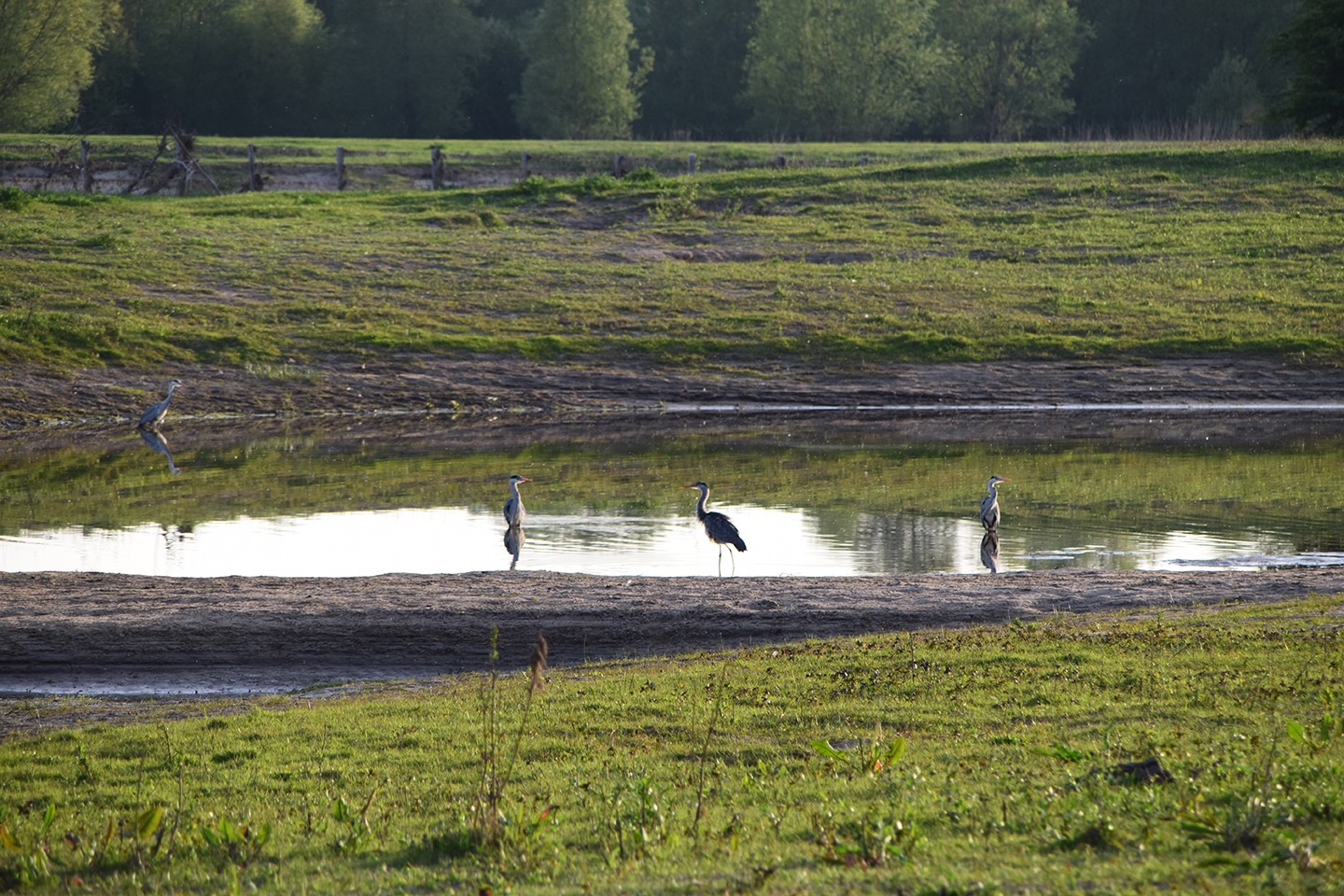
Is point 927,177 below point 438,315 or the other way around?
the other way around

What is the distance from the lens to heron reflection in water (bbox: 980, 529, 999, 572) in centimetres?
1739

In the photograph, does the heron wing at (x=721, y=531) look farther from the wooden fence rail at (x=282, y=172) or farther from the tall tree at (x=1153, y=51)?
the tall tree at (x=1153, y=51)

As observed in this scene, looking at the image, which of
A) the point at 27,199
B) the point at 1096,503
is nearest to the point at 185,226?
the point at 27,199

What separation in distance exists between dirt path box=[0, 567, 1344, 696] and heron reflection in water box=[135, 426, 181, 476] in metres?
9.23

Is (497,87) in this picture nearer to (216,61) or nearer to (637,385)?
(216,61)

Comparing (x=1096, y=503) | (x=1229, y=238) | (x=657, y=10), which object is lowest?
(x=1096, y=503)

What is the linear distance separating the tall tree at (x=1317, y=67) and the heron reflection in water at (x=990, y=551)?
137ft

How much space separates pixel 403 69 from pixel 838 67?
27425mm

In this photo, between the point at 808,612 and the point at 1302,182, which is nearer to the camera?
the point at 808,612

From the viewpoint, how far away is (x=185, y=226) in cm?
4209

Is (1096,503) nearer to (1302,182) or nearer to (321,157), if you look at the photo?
(1302,182)

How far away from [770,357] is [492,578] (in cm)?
1983

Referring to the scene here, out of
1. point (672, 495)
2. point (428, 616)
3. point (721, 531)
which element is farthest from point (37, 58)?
point (428, 616)

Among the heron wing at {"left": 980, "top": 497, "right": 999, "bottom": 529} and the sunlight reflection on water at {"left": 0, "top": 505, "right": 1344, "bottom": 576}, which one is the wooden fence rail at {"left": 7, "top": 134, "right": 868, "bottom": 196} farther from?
the heron wing at {"left": 980, "top": 497, "right": 999, "bottom": 529}
